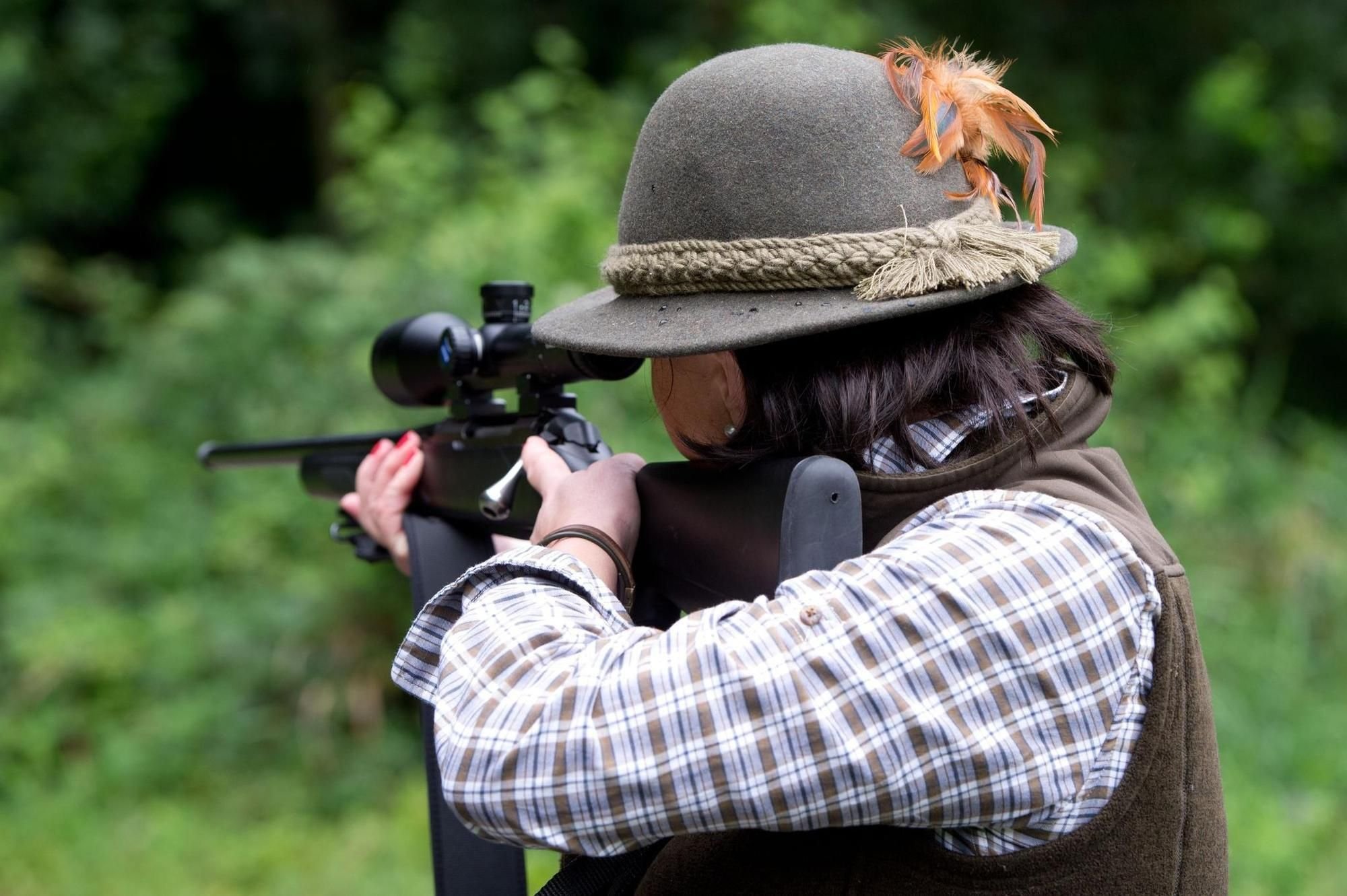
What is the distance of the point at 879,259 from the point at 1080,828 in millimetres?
614

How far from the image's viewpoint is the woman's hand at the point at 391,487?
2.55m

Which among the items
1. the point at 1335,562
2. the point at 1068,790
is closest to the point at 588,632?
the point at 1068,790

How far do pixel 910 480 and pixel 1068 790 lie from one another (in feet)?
1.15

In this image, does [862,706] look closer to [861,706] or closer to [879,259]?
[861,706]

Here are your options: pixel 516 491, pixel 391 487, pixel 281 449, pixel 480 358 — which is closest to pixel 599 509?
pixel 516 491

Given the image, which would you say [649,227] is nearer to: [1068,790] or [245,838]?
[1068,790]

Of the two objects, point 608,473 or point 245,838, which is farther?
point 245,838

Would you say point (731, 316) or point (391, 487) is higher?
point (731, 316)

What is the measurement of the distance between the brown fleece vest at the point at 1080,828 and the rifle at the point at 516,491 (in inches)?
3.9

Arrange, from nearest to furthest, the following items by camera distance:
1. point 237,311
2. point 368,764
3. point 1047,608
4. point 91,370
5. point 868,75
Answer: point 1047,608 → point 868,75 → point 368,764 → point 237,311 → point 91,370

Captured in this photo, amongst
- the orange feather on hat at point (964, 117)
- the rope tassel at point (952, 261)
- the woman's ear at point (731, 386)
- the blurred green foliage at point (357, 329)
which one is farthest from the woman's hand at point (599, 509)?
the blurred green foliage at point (357, 329)

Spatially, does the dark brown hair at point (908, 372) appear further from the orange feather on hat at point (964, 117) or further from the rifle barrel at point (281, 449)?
the rifle barrel at point (281, 449)

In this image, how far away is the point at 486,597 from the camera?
138 centimetres

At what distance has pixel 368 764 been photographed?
4.60m
